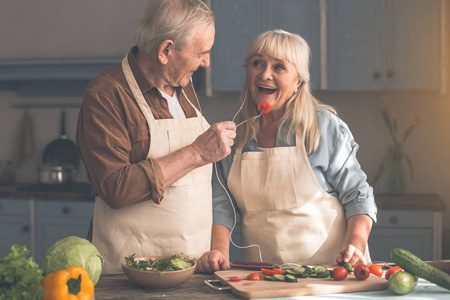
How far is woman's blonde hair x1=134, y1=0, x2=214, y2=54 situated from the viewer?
167cm

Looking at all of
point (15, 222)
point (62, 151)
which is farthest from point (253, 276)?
point (62, 151)

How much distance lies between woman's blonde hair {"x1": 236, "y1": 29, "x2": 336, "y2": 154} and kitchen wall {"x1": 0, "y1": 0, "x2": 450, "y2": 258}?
164 cm

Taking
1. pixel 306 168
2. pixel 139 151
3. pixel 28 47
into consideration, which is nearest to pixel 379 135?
pixel 306 168

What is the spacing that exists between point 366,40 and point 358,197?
1.81 m

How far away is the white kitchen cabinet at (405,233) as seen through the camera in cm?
307

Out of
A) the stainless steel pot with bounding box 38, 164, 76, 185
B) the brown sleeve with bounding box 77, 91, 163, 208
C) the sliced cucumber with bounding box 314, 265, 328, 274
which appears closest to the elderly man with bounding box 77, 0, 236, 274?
the brown sleeve with bounding box 77, 91, 163, 208

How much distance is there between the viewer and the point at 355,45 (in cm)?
335

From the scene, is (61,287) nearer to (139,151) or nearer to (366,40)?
(139,151)

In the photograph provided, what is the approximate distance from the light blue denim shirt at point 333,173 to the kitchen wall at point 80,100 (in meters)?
1.65

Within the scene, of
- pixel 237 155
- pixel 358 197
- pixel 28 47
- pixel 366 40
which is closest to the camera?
pixel 358 197

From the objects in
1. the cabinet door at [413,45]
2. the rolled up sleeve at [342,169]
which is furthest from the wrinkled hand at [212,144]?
the cabinet door at [413,45]

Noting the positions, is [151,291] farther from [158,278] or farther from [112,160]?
[112,160]

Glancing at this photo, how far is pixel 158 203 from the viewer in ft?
5.33

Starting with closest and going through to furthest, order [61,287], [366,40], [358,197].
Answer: [61,287]
[358,197]
[366,40]
